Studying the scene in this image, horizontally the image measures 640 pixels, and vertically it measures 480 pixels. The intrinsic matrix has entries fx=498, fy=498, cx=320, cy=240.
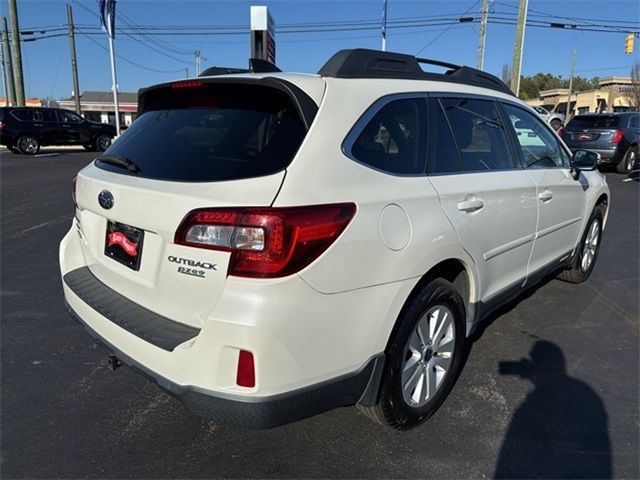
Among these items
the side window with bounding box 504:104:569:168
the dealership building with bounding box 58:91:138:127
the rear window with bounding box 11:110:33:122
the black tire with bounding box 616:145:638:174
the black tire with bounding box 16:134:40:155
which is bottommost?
the dealership building with bounding box 58:91:138:127

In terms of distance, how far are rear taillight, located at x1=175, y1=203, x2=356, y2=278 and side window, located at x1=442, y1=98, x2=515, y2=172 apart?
1385mm

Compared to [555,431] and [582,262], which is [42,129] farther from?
[555,431]

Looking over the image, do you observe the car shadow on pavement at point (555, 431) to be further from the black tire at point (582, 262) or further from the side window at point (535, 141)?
the black tire at point (582, 262)

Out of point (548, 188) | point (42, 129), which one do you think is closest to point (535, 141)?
point (548, 188)

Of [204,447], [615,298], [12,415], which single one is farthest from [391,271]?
[615,298]

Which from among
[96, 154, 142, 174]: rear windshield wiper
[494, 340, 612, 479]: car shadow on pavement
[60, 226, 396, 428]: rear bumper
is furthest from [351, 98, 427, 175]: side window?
[494, 340, 612, 479]: car shadow on pavement

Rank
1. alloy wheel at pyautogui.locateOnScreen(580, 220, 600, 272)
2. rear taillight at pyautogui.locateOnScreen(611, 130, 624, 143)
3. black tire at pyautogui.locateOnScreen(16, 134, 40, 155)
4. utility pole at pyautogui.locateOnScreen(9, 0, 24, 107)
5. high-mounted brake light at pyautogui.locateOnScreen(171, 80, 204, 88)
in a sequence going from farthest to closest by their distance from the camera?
utility pole at pyautogui.locateOnScreen(9, 0, 24, 107)
black tire at pyautogui.locateOnScreen(16, 134, 40, 155)
rear taillight at pyautogui.locateOnScreen(611, 130, 624, 143)
alloy wheel at pyautogui.locateOnScreen(580, 220, 600, 272)
high-mounted brake light at pyautogui.locateOnScreen(171, 80, 204, 88)

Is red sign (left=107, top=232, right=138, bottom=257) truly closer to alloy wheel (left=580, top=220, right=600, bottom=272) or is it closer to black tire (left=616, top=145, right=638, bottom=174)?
alloy wheel (left=580, top=220, right=600, bottom=272)

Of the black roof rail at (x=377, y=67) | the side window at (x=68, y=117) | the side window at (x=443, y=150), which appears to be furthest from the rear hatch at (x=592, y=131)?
the side window at (x=68, y=117)

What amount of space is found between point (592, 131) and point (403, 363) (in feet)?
48.2

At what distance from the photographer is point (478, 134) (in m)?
3.21

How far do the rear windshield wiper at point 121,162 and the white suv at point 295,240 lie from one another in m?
0.01

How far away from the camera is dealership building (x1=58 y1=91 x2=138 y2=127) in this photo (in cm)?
6431

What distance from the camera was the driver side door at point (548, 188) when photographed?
3662 mm
